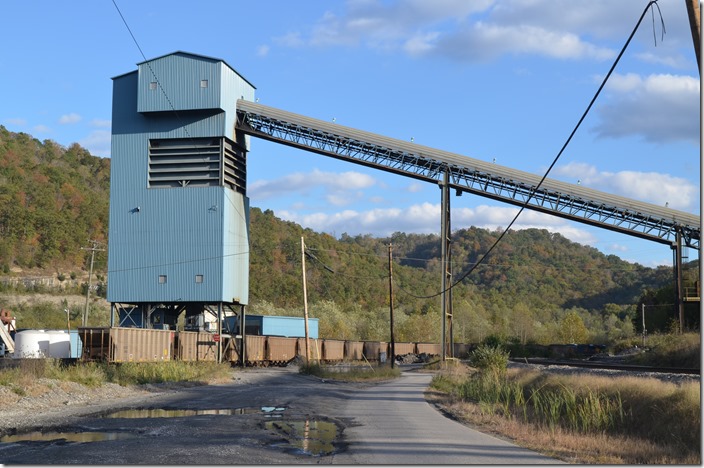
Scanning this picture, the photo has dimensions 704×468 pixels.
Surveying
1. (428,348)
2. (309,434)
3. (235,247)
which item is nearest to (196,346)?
(235,247)

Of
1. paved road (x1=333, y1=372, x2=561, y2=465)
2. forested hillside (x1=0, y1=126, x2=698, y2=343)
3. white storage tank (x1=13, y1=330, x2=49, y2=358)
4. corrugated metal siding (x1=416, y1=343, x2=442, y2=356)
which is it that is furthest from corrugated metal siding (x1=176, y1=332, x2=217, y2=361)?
corrugated metal siding (x1=416, y1=343, x2=442, y2=356)

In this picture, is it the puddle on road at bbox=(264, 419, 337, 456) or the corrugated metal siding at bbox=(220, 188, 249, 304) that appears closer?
the puddle on road at bbox=(264, 419, 337, 456)

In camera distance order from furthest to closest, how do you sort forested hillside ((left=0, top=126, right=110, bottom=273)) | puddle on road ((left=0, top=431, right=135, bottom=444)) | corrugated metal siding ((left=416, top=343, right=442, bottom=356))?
forested hillside ((left=0, top=126, right=110, bottom=273)) < corrugated metal siding ((left=416, top=343, right=442, bottom=356)) < puddle on road ((left=0, top=431, right=135, bottom=444))

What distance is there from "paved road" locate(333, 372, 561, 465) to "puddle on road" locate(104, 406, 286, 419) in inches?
80.5

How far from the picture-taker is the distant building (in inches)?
1833

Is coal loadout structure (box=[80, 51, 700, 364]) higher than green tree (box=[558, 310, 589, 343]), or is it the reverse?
coal loadout structure (box=[80, 51, 700, 364])

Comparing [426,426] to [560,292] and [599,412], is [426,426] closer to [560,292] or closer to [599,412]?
[599,412]

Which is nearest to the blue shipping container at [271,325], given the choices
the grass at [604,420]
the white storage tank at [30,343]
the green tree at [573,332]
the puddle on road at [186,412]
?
the white storage tank at [30,343]

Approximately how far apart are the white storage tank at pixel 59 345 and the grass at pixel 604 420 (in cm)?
2735

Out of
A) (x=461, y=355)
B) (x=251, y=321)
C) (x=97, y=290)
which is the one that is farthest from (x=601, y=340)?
(x=97, y=290)

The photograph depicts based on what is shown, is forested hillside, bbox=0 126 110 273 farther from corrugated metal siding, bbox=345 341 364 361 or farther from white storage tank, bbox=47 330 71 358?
white storage tank, bbox=47 330 71 358

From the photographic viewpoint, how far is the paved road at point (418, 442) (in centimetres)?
1195

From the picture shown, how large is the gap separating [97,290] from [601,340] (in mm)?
68274

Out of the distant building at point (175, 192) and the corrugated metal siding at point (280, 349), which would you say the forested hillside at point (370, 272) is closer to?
the corrugated metal siding at point (280, 349)
